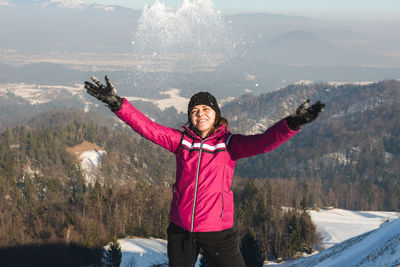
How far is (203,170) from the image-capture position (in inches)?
181

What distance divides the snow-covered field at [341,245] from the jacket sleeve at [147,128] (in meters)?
15.1

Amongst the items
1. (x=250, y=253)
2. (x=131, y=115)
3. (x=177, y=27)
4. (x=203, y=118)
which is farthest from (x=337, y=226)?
(x=131, y=115)

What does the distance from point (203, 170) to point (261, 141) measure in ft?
2.95

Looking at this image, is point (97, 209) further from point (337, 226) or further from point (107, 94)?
point (107, 94)

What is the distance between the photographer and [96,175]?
12462 centimetres

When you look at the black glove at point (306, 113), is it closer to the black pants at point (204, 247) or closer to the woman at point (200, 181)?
the woman at point (200, 181)

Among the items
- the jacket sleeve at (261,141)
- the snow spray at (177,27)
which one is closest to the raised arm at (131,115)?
the jacket sleeve at (261,141)

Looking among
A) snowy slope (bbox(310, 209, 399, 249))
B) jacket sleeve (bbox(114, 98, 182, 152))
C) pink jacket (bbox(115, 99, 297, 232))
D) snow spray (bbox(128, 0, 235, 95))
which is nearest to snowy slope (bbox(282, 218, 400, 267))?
pink jacket (bbox(115, 99, 297, 232))

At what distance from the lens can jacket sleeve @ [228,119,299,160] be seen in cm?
407

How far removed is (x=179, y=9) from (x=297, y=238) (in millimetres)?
40651

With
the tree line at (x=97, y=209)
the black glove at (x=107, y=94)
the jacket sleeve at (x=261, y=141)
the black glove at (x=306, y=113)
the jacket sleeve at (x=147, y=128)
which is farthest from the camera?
the tree line at (x=97, y=209)

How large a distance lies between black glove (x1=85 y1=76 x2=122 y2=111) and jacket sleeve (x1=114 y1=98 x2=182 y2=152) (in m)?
0.09

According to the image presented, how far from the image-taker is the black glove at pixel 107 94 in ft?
14.7

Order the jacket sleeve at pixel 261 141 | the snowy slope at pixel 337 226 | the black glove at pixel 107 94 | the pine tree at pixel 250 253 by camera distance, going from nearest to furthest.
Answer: the jacket sleeve at pixel 261 141 < the black glove at pixel 107 94 < the pine tree at pixel 250 253 < the snowy slope at pixel 337 226
